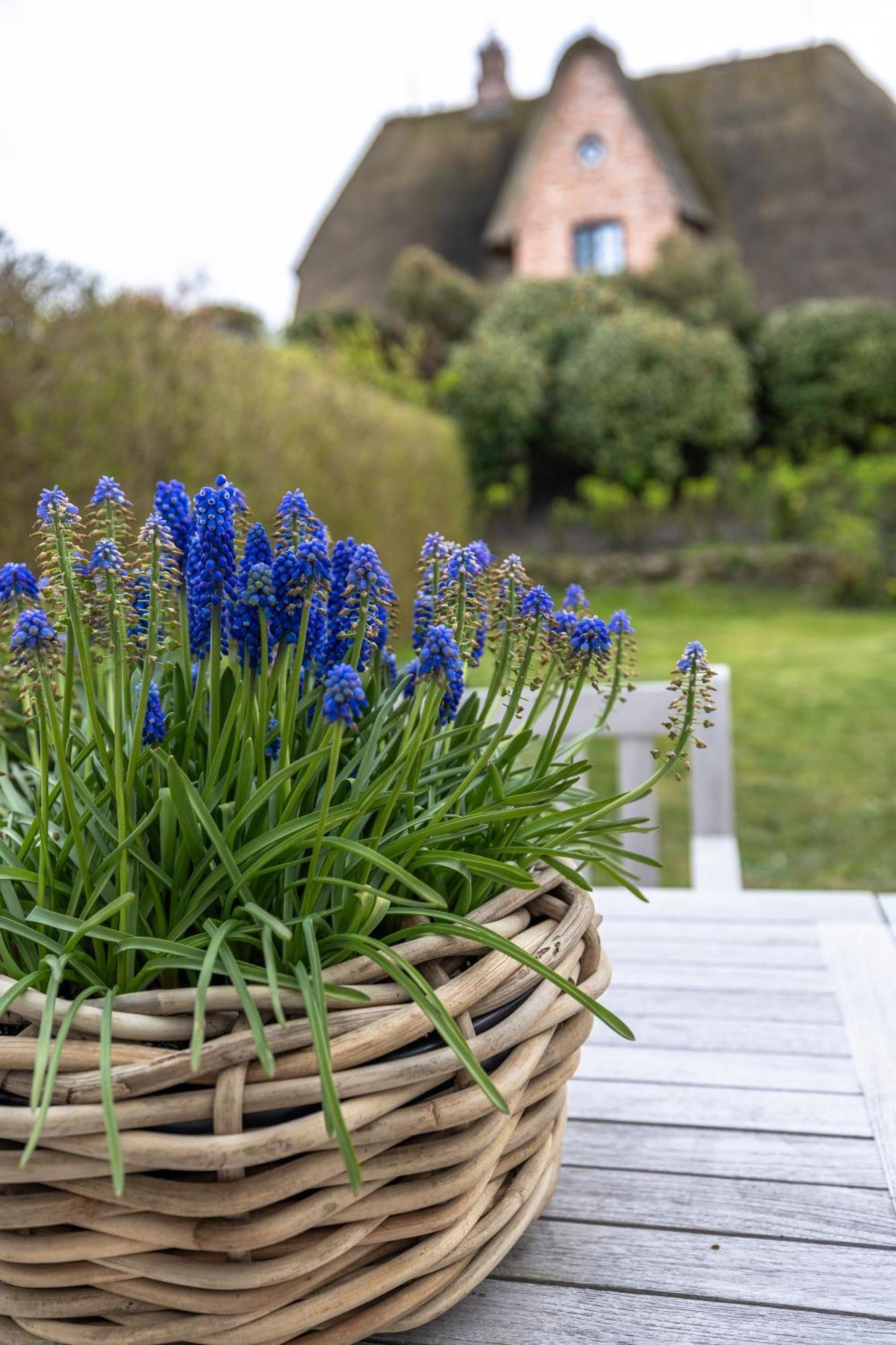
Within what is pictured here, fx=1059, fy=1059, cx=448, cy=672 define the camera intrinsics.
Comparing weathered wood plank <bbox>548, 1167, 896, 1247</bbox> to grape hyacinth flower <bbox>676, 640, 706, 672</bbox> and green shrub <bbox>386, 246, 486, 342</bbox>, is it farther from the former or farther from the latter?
green shrub <bbox>386, 246, 486, 342</bbox>

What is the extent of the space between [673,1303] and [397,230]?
61.4ft

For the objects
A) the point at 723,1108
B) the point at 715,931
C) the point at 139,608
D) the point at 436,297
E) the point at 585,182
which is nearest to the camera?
the point at 139,608

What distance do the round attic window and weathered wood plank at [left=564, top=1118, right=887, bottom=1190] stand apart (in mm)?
17234

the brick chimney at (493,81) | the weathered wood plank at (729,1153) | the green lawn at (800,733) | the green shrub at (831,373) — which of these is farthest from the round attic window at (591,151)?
the weathered wood plank at (729,1153)

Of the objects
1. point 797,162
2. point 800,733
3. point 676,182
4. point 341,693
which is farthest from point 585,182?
point 341,693

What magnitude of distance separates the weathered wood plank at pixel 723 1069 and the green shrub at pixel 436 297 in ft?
43.5

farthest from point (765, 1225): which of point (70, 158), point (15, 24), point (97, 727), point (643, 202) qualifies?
point (643, 202)

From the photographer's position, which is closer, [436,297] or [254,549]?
[254,549]

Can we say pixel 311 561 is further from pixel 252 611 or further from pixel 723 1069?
pixel 723 1069

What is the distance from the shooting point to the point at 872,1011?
1124 millimetres

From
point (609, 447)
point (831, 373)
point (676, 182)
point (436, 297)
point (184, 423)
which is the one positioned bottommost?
point (184, 423)

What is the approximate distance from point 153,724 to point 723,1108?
61 cm

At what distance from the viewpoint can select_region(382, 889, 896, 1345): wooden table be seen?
672mm

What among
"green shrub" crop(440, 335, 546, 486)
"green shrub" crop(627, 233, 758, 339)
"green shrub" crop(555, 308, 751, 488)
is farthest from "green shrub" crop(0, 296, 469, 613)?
"green shrub" crop(627, 233, 758, 339)
